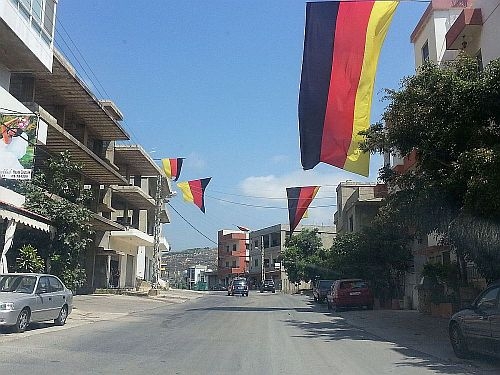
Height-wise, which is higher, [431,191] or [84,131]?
[84,131]

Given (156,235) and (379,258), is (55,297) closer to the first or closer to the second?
(379,258)

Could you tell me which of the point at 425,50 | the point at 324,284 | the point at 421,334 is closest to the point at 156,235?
the point at 324,284

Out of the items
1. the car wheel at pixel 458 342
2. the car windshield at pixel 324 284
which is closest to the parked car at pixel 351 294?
the car windshield at pixel 324 284

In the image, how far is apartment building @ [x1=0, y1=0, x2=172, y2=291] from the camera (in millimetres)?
25016

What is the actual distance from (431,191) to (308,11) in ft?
25.1

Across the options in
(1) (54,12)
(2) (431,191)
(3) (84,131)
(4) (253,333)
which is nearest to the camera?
(2) (431,191)

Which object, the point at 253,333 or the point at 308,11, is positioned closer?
the point at 253,333

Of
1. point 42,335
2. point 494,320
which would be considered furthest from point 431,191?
point 42,335

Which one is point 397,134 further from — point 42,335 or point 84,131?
point 84,131

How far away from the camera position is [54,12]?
91.4 feet

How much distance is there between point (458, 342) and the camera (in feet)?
38.6

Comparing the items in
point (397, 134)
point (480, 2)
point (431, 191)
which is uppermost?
point (480, 2)

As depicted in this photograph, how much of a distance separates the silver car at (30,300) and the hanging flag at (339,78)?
9.28 metres

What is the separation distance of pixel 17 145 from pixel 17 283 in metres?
8.02
